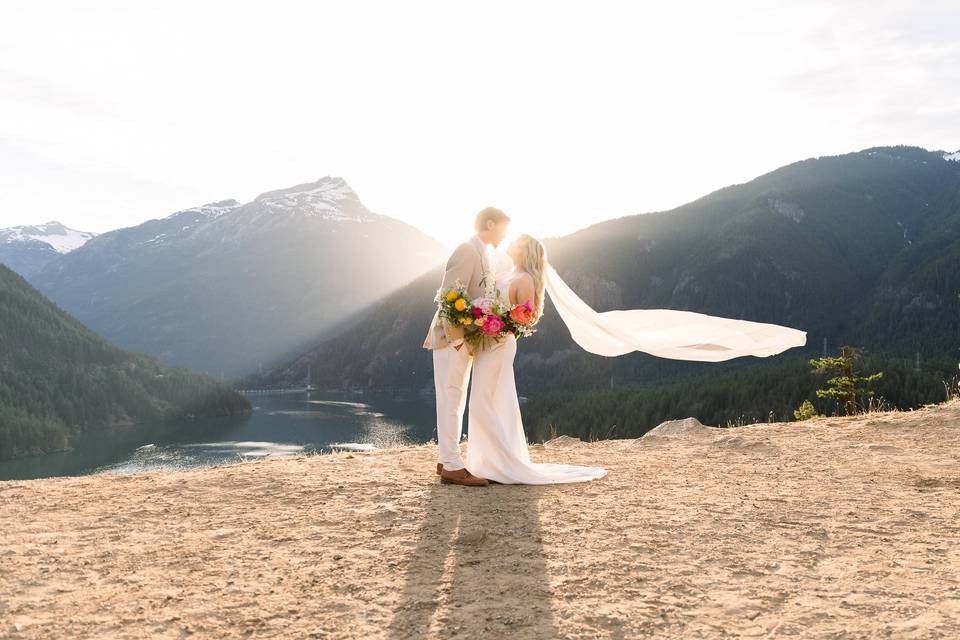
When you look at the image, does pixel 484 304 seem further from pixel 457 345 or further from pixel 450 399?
pixel 450 399

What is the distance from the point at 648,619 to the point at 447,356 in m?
4.48

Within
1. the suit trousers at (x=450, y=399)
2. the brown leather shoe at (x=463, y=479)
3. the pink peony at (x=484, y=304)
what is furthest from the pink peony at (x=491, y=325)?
the brown leather shoe at (x=463, y=479)

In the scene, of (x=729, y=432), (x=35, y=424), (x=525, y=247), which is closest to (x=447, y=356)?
(x=525, y=247)

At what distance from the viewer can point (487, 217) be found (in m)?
8.05

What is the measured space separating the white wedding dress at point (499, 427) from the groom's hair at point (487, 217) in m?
0.69

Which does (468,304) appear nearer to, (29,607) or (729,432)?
(29,607)

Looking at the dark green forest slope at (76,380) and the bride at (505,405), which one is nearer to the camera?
the bride at (505,405)

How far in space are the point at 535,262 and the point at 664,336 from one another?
9.90 feet

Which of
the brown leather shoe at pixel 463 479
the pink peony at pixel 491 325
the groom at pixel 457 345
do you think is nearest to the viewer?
the pink peony at pixel 491 325

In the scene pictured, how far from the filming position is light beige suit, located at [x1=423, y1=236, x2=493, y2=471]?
26.1ft

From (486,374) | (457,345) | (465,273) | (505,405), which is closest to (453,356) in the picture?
(457,345)

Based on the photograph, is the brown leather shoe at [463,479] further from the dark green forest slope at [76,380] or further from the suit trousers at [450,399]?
the dark green forest slope at [76,380]

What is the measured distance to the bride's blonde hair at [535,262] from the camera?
8.17 meters

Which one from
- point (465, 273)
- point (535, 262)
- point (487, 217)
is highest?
point (487, 217)
